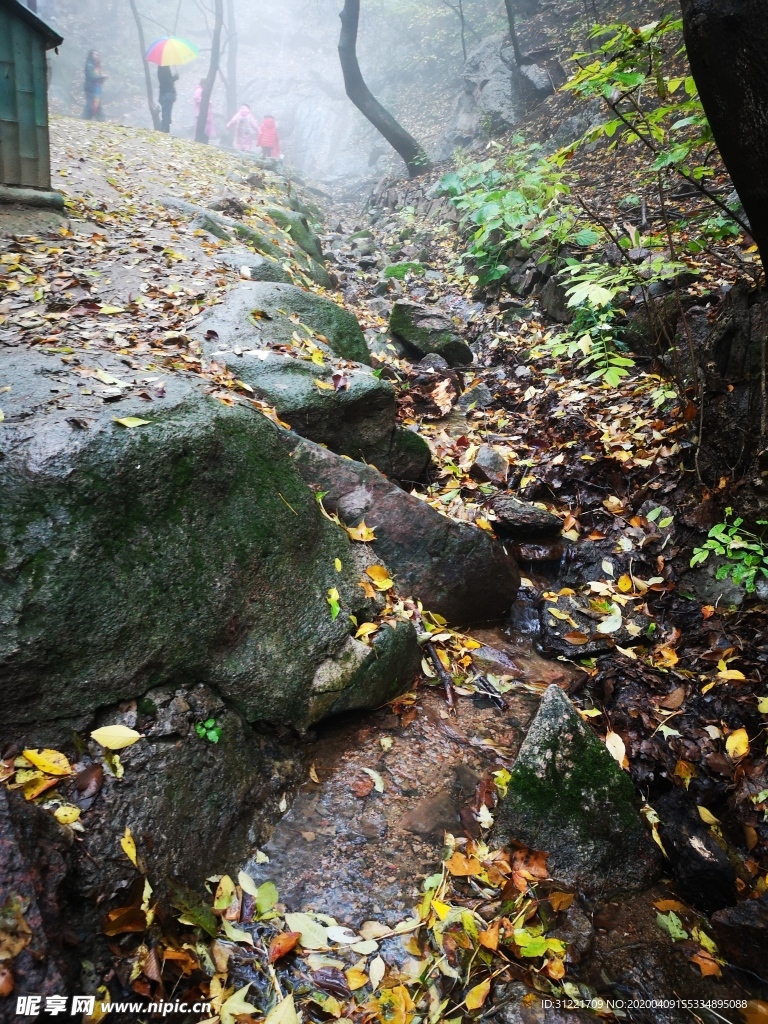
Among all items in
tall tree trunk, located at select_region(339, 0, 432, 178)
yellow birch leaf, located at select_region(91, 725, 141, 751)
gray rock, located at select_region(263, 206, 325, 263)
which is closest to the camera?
yellow birch leaf, located at select_region(91, 725, 141, 751)

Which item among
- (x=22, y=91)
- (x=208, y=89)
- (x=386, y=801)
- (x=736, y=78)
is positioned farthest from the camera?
(x=208, y=89)

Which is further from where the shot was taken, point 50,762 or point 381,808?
point 381,808

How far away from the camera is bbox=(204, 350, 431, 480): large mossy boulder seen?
13.1 feet

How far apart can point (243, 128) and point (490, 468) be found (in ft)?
80.1

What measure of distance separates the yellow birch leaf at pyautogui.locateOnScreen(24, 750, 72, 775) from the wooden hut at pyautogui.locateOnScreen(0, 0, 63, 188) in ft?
18.4

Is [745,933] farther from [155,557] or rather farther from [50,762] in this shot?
[155,557]

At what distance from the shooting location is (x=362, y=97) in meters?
14.5

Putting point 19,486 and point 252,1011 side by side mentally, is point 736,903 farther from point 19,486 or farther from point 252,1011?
point 19,486

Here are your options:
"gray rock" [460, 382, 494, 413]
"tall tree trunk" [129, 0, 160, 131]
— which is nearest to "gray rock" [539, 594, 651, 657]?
"gray rock" [460, 382, 494, 413]

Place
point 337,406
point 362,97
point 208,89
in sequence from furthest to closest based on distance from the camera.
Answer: point 208,89
point 362,97
point 337,406

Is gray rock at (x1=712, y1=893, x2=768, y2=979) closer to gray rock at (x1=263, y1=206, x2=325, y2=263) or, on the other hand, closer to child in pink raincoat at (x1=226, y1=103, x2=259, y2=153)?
gray rock at (x1=263, y1=206, x2=325, y2=263)

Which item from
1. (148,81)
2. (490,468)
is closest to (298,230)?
(490,468)

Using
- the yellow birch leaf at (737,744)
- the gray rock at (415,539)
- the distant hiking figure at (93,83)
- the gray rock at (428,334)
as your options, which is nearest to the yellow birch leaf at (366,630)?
the gray rock at (415,539)

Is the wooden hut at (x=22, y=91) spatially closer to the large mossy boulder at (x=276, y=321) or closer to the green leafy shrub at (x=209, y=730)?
the large mossy boulder at (x=276, y=321)
